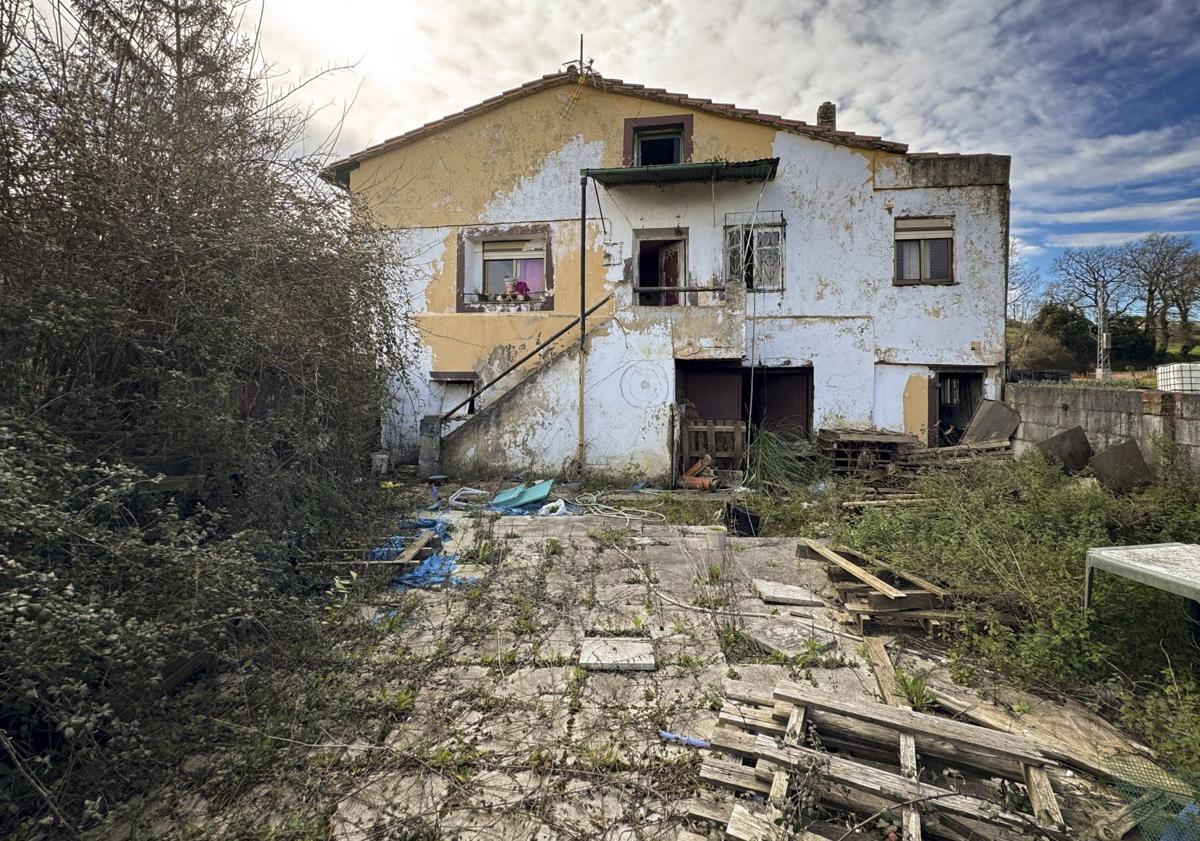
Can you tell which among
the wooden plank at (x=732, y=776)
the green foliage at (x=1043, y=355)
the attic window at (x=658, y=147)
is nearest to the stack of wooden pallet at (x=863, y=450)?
the attic window at (x=658, y=147)

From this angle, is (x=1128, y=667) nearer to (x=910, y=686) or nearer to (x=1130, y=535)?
(x=910, y=686)

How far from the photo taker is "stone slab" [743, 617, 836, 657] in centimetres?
390

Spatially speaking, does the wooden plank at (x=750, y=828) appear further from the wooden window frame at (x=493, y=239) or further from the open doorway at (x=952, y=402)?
the wooden window frame at (x=493, y=239)

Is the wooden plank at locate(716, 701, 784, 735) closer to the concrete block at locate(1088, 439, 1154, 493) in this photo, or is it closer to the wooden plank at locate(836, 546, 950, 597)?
the wooden plank at locate(836, 546, 950, 597)

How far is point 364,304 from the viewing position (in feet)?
19.3

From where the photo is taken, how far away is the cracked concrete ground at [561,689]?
248 cm

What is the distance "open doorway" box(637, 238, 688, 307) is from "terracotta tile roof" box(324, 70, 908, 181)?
8.85 ft

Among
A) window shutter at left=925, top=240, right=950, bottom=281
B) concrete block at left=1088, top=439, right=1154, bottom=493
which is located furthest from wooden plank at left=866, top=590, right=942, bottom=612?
window shutter at left=925, top=240, right=950, bottom=281

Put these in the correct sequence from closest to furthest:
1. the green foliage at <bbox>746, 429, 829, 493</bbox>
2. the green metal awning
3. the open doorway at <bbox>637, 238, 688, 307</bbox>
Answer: the green foliage at <bbox>746, 429, 829, 493</bbox> → the green metal awning → the open doorway at <bbox>637, 238, 688, 307</bbox>

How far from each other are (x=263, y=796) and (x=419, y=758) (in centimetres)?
68

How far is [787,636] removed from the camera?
410 centimetres

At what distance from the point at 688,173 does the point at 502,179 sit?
420 cm

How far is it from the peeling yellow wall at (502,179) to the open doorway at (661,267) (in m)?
1.44

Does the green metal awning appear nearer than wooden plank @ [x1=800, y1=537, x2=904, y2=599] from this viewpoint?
No
